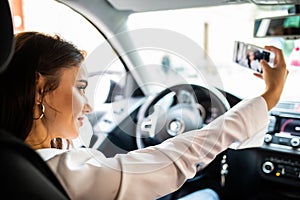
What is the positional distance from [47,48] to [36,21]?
2.66ft

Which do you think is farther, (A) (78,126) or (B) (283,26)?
(B) (283,26)

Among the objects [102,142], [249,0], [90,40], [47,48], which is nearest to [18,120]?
[47,48]

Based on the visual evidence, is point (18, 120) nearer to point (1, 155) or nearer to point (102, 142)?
point (1, 155)

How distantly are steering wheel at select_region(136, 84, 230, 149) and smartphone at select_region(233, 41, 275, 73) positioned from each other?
27cm

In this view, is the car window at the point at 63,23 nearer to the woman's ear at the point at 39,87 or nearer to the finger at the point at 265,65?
the woman's ear at the point at 39,87

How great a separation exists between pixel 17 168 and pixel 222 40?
140cm

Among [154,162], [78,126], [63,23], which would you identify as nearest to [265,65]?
[154,162]

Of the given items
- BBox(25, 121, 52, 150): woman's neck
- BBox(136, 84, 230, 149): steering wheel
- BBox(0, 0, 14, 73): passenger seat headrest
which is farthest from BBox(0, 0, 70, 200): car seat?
BBox(136, 84, 230, 149): steering wheel

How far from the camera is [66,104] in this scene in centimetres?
97

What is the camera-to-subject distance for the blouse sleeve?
85 centimetres

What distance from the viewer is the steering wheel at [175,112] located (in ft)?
5.20

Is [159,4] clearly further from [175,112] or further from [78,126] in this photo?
[78,126]

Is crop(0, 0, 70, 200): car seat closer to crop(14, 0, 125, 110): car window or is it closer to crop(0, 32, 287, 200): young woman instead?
crop(0, 32, 287, 200): young woman

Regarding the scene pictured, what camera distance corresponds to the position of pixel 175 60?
1276 millimetres
